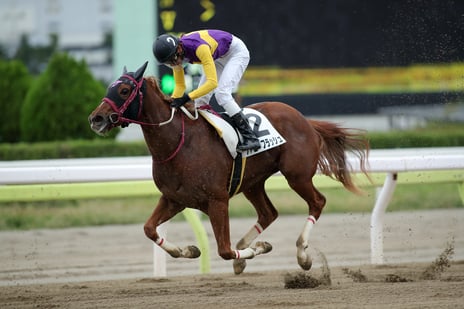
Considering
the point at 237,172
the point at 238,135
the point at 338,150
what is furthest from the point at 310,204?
the point at 238,135

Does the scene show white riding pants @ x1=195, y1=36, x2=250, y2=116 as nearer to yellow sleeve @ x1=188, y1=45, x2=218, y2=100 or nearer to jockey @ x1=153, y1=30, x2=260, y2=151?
jockey @ x1=153, y1=30, x2=260, y2=151

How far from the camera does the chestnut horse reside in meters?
5.04

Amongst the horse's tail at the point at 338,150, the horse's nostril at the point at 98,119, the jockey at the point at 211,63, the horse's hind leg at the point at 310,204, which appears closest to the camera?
the horse's nostril at the point at 98,119

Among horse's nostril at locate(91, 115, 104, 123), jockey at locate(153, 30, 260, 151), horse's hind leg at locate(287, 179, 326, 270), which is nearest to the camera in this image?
horse's nostril at locate(91, 115, 104, 123)

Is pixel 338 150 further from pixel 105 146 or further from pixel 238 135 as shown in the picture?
pixel 105 146

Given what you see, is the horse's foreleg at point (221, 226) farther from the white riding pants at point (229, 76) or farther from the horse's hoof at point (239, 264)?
the white riding pants at point (229, 76)

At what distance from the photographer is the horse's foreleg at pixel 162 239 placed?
532cm

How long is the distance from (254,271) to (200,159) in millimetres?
1662

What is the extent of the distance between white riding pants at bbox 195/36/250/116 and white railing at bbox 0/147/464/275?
79 centimetres

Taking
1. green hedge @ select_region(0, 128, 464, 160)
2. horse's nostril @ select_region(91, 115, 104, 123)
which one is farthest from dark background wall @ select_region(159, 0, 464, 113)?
horse's nostril @ select_region(91, 115, 104, 123)

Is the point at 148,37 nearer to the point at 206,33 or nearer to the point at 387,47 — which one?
the point at 387,47

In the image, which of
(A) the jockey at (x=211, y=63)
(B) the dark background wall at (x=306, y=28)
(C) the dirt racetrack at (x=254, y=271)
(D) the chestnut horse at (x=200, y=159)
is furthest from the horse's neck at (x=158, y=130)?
(B) the dark background wall at (x=306, y=28)

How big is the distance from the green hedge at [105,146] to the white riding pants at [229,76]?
4724 mm

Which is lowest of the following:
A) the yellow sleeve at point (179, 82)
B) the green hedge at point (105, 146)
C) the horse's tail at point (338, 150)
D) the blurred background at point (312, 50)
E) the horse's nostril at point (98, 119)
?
the green hedge at point (105, 146)
